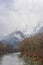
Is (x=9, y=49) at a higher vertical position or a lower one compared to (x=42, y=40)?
higher

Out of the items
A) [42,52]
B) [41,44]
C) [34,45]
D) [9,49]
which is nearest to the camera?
[42,52]

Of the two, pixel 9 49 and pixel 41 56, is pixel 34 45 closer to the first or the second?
pixel 41 56

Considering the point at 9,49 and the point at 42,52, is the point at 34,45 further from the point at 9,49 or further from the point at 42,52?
the point at 9,49

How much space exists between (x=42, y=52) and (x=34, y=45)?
8739mm

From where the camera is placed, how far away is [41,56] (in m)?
48.6

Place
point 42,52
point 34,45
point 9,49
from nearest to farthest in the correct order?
point 42,52 → point 34,45 → point 9,49

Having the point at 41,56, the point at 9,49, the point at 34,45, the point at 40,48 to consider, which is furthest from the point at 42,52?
the point at 9,49

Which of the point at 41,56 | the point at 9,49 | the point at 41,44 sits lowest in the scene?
the point at 41,56

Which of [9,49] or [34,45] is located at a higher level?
[9,49]

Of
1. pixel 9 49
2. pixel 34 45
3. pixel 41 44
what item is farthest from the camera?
pixel 9 49

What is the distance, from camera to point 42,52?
159ft

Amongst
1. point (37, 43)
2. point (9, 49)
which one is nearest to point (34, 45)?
point (37, 43)

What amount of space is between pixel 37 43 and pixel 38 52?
3.00 metres

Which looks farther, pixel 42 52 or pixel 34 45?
pixel 34 45
